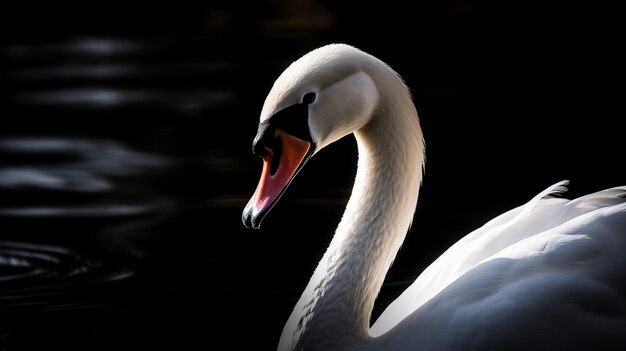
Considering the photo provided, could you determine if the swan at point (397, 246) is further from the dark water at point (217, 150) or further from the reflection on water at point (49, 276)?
the reflection on water at point (49, 276)

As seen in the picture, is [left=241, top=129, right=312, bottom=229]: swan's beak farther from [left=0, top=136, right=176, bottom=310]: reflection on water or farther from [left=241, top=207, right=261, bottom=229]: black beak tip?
[left=0, top=136, right=176, bottom=310]: reflection on water

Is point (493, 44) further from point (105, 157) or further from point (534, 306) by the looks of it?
point (534, 306)

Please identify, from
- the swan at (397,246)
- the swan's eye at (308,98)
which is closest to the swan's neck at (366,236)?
the swan at (397,246)

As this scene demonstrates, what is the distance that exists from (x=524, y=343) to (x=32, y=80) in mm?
7843

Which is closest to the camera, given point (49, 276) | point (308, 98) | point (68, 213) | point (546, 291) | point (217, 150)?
point (546, 291)

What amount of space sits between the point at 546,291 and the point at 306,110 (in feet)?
3.37

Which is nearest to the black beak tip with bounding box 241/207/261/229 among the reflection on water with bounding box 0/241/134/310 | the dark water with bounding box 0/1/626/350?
the dark water with bounding box 0/1/626/350

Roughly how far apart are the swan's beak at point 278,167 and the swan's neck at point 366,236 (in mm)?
298

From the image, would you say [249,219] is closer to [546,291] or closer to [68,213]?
[546,291]

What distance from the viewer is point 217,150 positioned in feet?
29.5

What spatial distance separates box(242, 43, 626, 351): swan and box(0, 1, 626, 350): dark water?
0.88 meters

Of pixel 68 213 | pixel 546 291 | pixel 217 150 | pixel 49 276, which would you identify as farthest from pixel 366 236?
pixel 217 150

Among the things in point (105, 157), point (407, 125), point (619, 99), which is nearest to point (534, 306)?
point (407, 125)

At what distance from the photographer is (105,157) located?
884 cm
